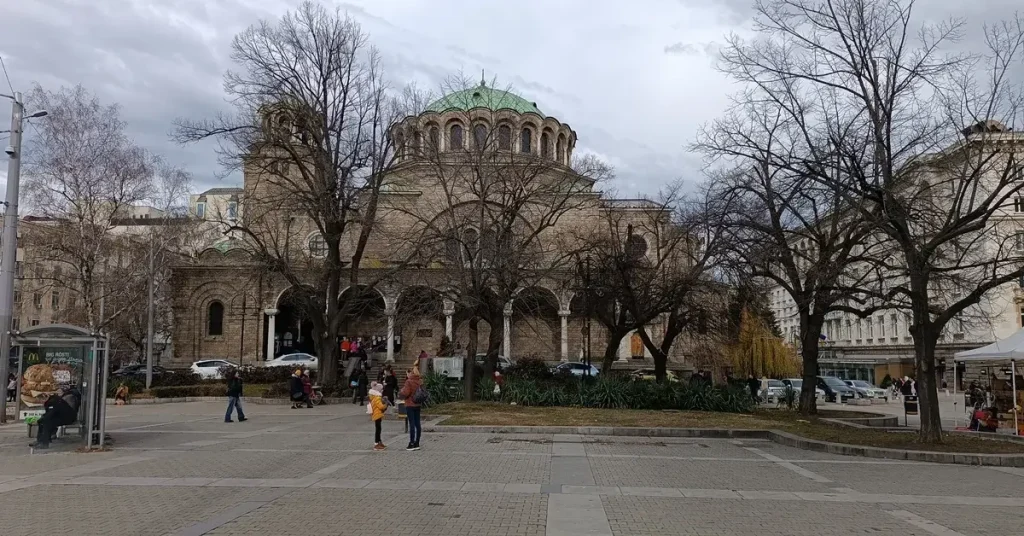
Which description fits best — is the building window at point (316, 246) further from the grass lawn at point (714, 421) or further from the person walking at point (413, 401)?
the person walking at point (413, 401)

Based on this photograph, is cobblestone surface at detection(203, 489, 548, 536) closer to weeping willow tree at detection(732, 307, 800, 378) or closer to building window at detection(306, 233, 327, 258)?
building window at detection(306, 233, 327, 258)

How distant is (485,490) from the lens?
947 cm

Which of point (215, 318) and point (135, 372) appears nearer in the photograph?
point (135, 372)

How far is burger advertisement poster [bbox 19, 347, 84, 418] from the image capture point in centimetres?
1395

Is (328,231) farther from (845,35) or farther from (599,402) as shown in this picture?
(845,35)

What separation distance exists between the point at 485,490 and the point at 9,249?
16.0 meters

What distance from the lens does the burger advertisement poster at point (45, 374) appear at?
13953 millimetres

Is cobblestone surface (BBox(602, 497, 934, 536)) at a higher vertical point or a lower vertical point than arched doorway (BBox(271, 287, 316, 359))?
lower

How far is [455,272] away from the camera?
2444 centimetres

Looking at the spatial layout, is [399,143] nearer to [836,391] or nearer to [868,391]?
[836,391]

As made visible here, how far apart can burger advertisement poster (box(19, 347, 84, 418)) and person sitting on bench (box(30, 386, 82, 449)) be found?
0.82 feet

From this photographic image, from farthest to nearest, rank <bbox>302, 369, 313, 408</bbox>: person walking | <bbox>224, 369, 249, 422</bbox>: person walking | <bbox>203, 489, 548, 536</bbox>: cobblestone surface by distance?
<bbox>302, 369, 313, 408</bbox>: person walking < <bbox>224, 369, 249, 422</bbox>: person walking < <bbox>203, 489, 548, 536</bbox>: cobblestone surface

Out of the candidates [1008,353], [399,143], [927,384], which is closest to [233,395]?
[399,143]

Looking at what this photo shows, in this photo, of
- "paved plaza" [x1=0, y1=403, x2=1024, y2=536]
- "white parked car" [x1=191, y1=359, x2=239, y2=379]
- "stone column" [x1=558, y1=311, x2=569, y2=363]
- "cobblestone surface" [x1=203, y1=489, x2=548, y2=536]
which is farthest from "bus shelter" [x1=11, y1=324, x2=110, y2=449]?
"stone column" [x1=558, y1=311, x2=569, y2=363]
